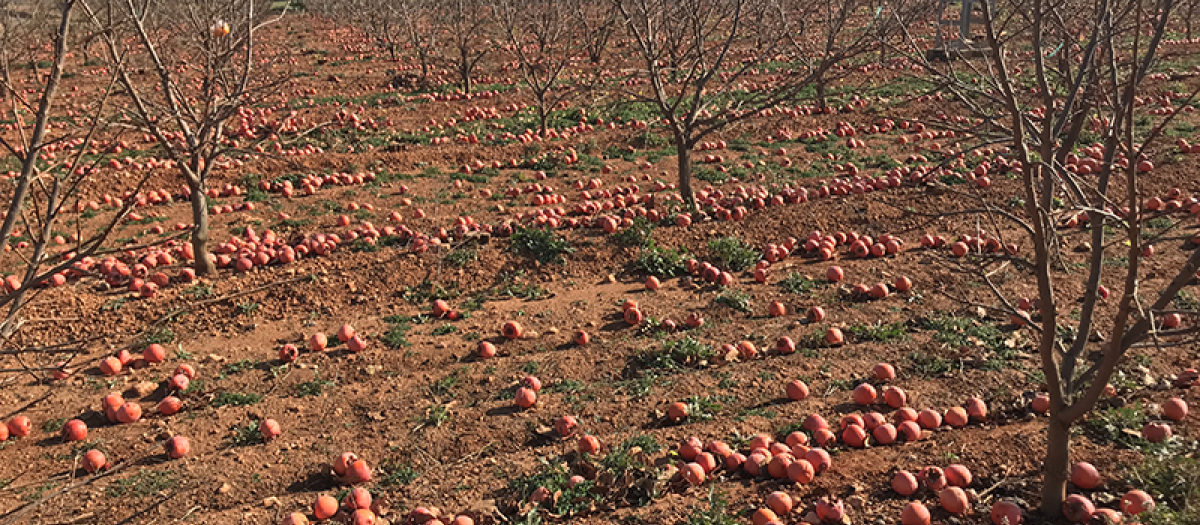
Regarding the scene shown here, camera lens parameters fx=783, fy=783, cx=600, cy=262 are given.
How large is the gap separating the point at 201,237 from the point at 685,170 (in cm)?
530

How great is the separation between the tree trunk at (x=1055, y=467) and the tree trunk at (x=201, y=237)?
703 cm

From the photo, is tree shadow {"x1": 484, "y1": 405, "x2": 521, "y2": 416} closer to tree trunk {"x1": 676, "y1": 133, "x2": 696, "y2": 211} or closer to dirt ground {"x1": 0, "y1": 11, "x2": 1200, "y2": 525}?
dirt ground {"x1": 0, "y1": 11, "x2": 1200, "y2": 525}

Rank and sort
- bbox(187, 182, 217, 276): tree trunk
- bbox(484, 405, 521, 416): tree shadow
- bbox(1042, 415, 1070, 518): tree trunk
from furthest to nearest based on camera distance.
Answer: bbox(187, 182, 217, 276): tree trunk < bbox(484, 405, 521, 416): tree shadow < bbox(1042, 415, 1070, 518): tree trunk

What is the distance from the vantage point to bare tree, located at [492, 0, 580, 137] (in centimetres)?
1479

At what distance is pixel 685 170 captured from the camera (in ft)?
30.7

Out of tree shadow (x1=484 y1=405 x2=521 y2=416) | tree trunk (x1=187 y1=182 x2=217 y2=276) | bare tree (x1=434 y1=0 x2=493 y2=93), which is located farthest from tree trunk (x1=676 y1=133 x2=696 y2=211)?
bare tree (x1=434 y1=0 x2=493 y2=93)

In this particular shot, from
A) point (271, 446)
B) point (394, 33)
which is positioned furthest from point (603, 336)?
point (394, 33)

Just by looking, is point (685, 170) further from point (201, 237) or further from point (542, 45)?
point (542, 45)

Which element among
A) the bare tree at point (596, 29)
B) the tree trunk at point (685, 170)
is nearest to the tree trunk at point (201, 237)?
the bare tree at point (596, 29)

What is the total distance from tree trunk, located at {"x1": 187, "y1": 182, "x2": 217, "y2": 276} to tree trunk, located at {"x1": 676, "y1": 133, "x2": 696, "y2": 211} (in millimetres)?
5091

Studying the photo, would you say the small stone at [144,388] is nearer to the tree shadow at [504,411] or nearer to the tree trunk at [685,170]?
the tree shadow at [504,411]

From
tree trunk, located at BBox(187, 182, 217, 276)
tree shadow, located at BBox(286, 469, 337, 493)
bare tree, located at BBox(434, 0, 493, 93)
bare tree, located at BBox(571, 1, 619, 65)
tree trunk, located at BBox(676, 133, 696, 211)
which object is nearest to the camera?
tree shadow, located at BBox(286, 469, 337, 493)

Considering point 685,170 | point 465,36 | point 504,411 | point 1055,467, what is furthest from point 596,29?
point 465,36

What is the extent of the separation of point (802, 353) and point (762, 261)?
2.05 meters
